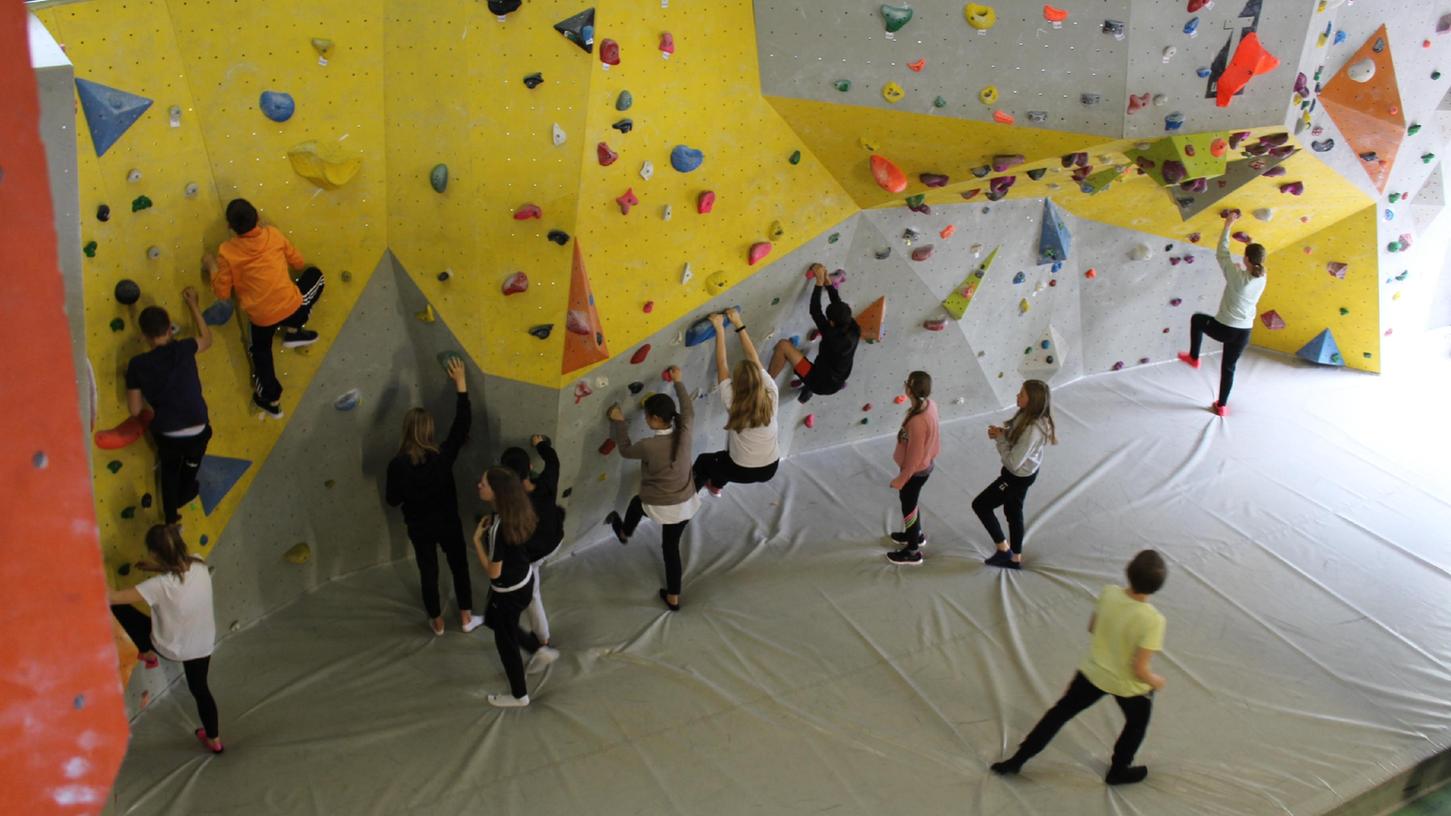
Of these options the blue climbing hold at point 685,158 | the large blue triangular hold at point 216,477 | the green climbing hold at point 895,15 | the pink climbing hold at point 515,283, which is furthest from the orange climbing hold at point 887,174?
the large blue triangular hold at point 216,477

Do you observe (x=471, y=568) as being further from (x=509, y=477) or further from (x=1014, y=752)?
(x=1014, y=752)

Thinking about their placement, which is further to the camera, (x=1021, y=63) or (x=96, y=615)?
(x=1021, y=63)

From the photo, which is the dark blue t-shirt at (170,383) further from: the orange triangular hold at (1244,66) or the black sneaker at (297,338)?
the orange triangular hold at (1244,66)

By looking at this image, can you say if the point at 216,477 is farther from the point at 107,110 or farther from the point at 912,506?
the point at 912,506

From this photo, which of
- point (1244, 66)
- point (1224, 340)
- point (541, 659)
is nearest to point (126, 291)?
point (541, 659)

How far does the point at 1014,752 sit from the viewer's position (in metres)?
4.25

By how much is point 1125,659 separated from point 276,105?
373 centimetres

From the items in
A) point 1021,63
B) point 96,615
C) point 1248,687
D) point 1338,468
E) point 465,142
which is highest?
point 1021,63

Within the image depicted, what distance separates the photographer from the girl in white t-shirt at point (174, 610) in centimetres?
355

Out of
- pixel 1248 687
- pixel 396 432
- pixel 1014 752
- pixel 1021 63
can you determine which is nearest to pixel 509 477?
pixel 396 432

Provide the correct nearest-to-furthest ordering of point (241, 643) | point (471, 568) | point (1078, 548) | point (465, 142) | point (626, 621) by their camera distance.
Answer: point (465, 142) < point (241, 643) < point (626, 621) < point (471, 568) < point (1078, 548)

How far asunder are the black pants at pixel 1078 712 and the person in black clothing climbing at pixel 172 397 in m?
3.46

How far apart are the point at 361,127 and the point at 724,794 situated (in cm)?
306

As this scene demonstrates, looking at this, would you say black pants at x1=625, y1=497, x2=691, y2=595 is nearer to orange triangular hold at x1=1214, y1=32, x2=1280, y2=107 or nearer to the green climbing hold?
the green climbing hold
